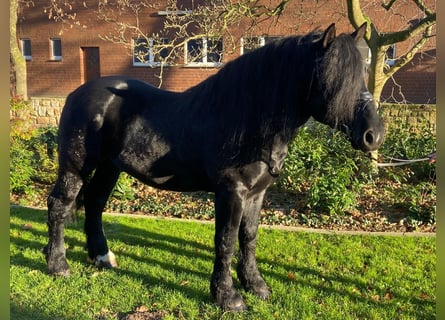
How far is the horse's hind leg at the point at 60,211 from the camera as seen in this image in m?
4.01

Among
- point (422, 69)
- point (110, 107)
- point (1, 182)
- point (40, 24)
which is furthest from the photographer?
point (40, 24)

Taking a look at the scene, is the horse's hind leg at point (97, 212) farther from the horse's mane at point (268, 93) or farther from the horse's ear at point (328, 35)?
the horse's ear at point (328, 35)

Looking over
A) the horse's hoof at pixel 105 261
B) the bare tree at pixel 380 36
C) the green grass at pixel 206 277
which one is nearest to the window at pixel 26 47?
the green grass at pixel 206 277

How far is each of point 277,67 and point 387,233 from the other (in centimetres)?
337

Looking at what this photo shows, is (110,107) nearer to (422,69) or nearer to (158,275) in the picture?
(158,275)

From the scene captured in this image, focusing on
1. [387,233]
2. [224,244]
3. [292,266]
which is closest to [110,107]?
[224,244]

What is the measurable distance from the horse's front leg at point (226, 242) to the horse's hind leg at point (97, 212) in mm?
1406

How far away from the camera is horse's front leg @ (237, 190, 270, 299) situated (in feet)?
12.0

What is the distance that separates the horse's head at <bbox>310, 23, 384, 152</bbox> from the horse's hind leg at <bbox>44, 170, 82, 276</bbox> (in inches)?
100

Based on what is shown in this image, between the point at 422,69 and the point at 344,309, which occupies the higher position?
the point at 422,69

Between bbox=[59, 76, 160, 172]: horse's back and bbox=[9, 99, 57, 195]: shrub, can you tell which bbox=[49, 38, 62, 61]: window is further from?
bbox=[59, 76, 160, 172]: horse's back

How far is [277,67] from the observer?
9.93 feet

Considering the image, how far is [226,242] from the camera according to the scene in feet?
11.2

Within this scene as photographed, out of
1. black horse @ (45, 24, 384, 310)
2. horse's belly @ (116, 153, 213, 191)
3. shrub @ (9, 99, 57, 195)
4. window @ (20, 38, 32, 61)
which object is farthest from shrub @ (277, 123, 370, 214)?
window @ (20, 38, 32, 61)
